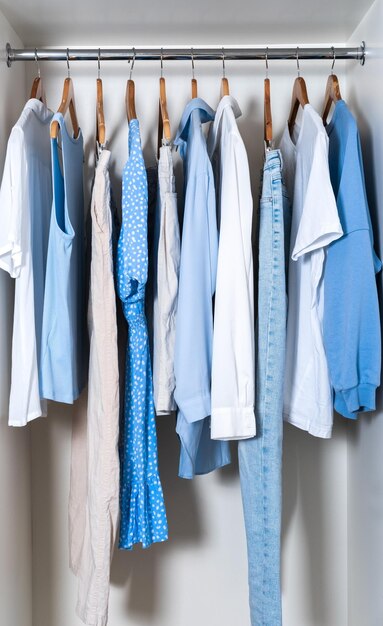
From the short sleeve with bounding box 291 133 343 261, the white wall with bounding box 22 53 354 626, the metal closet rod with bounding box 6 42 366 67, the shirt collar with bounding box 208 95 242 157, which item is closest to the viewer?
the short sleeve with bounding box 291 133 343 261

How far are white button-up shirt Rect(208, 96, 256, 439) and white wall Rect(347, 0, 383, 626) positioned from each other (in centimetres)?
31

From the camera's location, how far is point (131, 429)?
50.8 inches

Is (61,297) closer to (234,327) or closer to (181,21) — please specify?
(234,327)

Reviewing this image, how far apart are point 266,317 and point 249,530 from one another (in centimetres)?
43

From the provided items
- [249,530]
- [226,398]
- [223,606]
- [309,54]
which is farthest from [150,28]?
[223,606]

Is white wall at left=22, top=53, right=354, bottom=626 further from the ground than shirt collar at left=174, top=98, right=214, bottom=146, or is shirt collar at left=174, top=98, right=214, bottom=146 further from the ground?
shirt collar at left=174, top=98, right=214, bottom=146

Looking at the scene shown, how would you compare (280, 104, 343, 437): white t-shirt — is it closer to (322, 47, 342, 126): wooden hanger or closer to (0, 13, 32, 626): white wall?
(322, 47, 342, 126): wooden hanger

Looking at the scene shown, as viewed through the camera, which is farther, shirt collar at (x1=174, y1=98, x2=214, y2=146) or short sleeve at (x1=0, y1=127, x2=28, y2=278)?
shirt collar at (x1=174, y1=98, x2=214, y2=146)

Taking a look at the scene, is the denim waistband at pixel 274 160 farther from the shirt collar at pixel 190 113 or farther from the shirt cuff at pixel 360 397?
the shirt cuff at pixel 360 397

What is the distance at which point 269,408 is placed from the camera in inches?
47.8

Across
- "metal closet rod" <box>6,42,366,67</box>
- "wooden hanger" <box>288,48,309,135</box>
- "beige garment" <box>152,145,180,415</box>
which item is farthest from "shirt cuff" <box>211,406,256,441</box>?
"metal closet rod" <box>6,42,366,67</box>

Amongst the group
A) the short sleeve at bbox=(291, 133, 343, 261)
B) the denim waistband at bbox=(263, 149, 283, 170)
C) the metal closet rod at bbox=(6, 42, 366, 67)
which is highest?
the metal closet rod at bbox=(6, 42, 366, 67)

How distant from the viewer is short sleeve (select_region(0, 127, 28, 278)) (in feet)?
3.78

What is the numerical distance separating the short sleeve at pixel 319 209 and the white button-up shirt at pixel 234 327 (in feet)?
0.37
